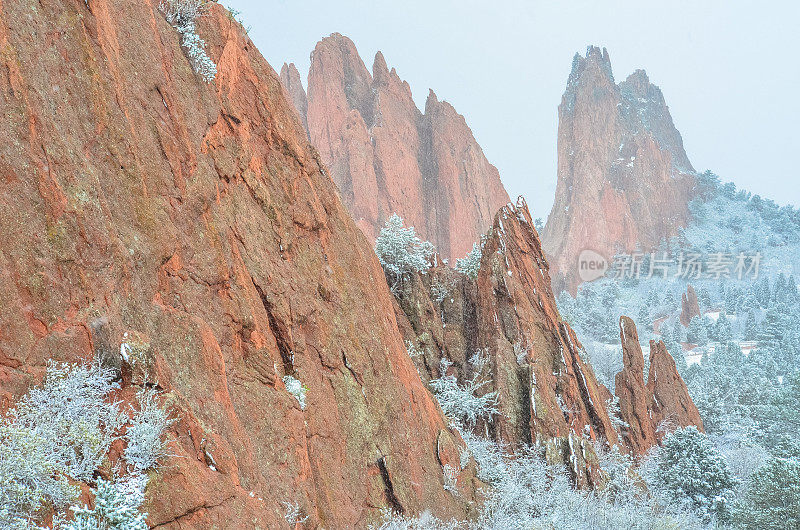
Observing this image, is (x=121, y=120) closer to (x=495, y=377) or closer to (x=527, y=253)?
(x=495, y=377)

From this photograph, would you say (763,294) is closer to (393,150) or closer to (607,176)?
(607,176)

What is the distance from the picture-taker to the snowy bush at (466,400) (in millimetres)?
19750

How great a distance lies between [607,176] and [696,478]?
106351 millimetres

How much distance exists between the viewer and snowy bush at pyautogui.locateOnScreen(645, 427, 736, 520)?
2230 centimetres

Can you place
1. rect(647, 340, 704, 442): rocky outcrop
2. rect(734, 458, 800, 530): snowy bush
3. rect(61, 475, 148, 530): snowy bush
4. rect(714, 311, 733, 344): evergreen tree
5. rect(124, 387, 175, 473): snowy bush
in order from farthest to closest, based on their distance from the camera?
1. rect(714, 311, 733, 344): evergreen tree
2. rect(647, 340, 704, 442): rocky outcrop
3. rect(734, 458, 800, 530): snowy bush
4. rect(124, 387, 175, 473): snowy bush
5. rect(61, 475, 148, 530): snowy bush

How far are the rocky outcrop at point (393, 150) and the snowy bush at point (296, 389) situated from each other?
2252 inches

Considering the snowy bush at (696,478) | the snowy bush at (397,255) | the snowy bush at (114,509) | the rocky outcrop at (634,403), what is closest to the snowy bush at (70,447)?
the snowy bush at (114,509)

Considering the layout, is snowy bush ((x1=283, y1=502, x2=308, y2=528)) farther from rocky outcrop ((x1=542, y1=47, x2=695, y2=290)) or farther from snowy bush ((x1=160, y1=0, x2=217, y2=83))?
rocky outcrop ((x1=542, y1=47, x2=695, y2=290))

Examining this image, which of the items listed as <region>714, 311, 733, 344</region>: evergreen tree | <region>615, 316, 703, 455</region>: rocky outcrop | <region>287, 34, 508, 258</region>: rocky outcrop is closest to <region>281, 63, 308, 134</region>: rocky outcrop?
<region>287, 34, 508, 258</region>: rocky outcrop

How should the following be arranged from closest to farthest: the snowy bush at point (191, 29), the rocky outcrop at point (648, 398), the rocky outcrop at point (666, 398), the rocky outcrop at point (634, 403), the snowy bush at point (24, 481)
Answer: the snowy bush at point (24, 481)
the snowy bush at point (191, 29)
the rocky outcrop at point (634, 403)
the rocky outcrop at point (648, 398)
the rocky outcrop at point (666, 398)

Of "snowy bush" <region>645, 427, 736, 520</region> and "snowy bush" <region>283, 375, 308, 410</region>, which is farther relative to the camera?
"snowy bush" <region>645, 427, 736, 520</region>

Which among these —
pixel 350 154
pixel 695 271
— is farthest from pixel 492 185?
pixel 695 271

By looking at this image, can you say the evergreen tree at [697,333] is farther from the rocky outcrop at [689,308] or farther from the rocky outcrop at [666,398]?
the rocky outcrop at [666,398]

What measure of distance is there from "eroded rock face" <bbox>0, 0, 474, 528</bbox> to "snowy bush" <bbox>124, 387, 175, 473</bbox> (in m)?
0.25
